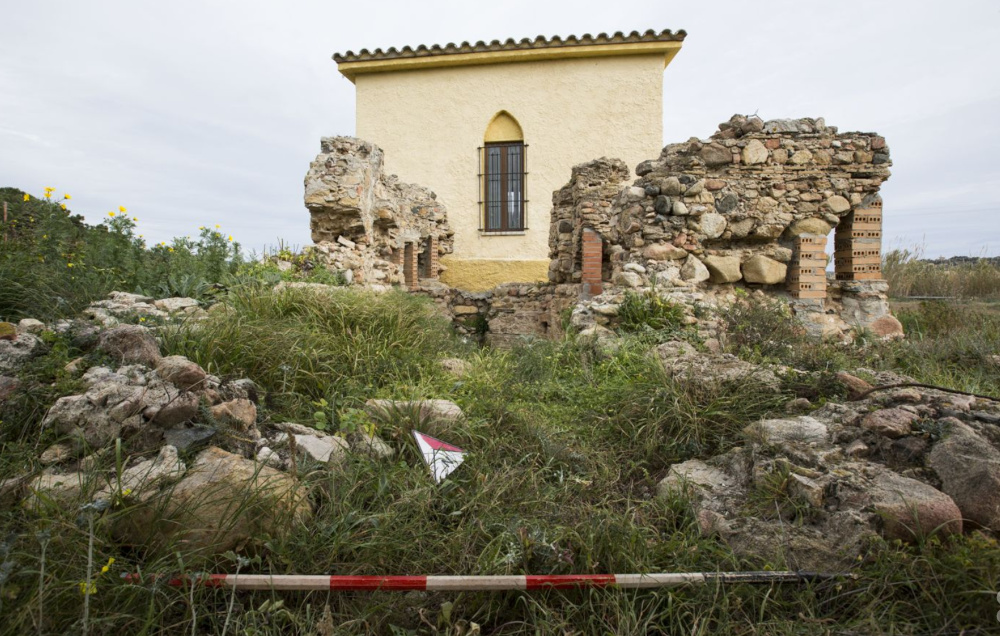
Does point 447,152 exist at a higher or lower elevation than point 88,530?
higher

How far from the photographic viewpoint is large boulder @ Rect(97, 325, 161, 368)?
2725 millimetres

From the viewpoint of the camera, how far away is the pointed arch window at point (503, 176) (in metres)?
12.4

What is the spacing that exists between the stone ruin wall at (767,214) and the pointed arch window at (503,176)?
6.98 meters

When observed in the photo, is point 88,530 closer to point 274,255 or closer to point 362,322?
point 362,322

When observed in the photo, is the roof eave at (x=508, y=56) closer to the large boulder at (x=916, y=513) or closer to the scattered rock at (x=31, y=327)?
the scattered rock at (x=31, y=327)

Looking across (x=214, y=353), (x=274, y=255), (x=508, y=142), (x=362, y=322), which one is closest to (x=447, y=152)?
(x=508, y=142)

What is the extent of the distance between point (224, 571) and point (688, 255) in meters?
4.95

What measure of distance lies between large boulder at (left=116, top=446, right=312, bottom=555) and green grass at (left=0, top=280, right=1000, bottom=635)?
56 mm

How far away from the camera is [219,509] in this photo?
75.7 inches

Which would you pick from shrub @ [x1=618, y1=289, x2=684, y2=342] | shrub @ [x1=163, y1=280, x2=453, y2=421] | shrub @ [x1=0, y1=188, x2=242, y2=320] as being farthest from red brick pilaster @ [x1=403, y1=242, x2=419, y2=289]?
shrub @ [x1=618, y1=289, x2=684, y2=342]

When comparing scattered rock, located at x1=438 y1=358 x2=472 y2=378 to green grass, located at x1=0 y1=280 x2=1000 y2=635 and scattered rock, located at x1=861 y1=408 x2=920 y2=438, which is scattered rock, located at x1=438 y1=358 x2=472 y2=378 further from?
scattered rock, located at x1=861 y1=408 x2=920 y2=438

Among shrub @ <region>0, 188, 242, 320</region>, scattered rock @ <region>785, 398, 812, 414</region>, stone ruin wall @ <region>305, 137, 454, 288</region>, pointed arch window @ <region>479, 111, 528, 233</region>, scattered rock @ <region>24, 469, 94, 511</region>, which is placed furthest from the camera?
pointed arch window @ <region>479, 111, 528, 233</region>

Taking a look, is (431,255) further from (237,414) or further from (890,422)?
(890,422)

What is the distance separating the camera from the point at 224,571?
6.03 ft
